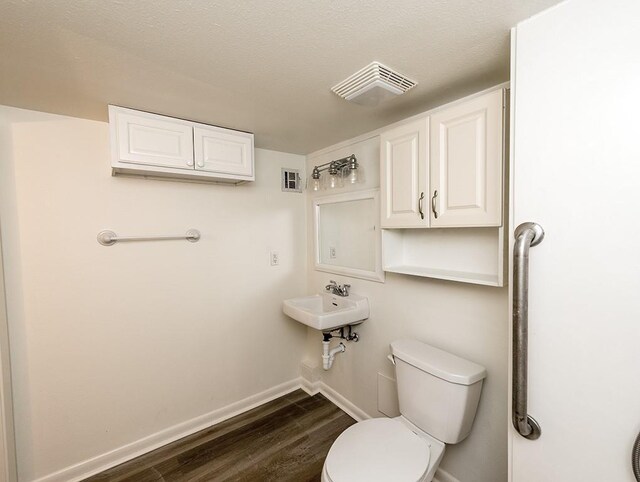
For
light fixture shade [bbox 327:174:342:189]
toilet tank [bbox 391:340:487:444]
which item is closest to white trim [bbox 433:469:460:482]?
toilet tank [bbox 391:340:487:444]

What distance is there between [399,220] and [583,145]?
2.72ft

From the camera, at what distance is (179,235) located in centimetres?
194

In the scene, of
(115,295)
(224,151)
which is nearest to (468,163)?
(224,151)

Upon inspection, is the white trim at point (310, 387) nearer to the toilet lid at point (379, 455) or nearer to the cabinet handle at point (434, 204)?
the toilet lid at point (379, 455)

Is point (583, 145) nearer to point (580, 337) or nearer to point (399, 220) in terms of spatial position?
point (580, 337)

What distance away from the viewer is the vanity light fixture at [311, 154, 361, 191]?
195cm

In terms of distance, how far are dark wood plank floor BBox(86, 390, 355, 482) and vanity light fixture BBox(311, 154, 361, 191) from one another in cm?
180

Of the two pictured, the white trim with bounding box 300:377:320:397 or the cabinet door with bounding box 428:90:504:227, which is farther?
the white trim with bounding box 300:377:320:397

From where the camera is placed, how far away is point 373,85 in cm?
125

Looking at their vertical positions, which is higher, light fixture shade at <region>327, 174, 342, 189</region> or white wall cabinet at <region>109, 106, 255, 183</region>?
white wall cabinet at <region>109, 106, 255, 183</region>

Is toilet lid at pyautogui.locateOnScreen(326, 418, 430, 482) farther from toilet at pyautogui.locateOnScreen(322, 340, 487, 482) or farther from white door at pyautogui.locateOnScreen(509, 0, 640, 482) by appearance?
white door at pyautogui.locateOnScreen(509, 0, 640, 482)

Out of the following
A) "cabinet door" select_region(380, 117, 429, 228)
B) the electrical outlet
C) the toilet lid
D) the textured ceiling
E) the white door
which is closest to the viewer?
the white door

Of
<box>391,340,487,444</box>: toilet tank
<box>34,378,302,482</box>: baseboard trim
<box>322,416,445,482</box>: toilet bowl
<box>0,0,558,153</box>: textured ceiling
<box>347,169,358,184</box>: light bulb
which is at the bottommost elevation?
<box>34,378,302,482</box>: baseboard trim

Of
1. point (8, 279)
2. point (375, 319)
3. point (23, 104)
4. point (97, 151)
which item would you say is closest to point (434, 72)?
point (375, 319)
